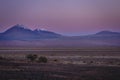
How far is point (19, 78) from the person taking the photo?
2361 centimetres

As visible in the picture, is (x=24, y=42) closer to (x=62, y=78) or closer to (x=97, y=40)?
(x=97, y=40)

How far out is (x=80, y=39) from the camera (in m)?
184

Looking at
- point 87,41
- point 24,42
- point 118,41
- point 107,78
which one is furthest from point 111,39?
point 107,78

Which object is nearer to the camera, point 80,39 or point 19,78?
point 19,78

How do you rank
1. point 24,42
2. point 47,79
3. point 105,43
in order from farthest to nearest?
point 24,42 → point 105,43 → point 47,79

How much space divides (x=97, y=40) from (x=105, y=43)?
7898 millimetres

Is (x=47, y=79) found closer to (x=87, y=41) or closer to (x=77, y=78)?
(x=77, y=78)

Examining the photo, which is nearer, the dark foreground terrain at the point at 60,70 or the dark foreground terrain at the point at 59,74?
the dark foreground terrain at the point at 59,74

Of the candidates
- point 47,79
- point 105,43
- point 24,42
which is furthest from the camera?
point 24,42

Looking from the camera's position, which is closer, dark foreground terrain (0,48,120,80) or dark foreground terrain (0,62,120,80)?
dark foreground terrain (0,62,120,80)

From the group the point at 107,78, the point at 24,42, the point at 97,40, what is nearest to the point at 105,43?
the point at 97,40

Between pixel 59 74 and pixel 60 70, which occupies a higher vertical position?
pixel 60 70

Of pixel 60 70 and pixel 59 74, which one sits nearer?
pixel 59 74

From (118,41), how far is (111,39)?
5.89 meters
